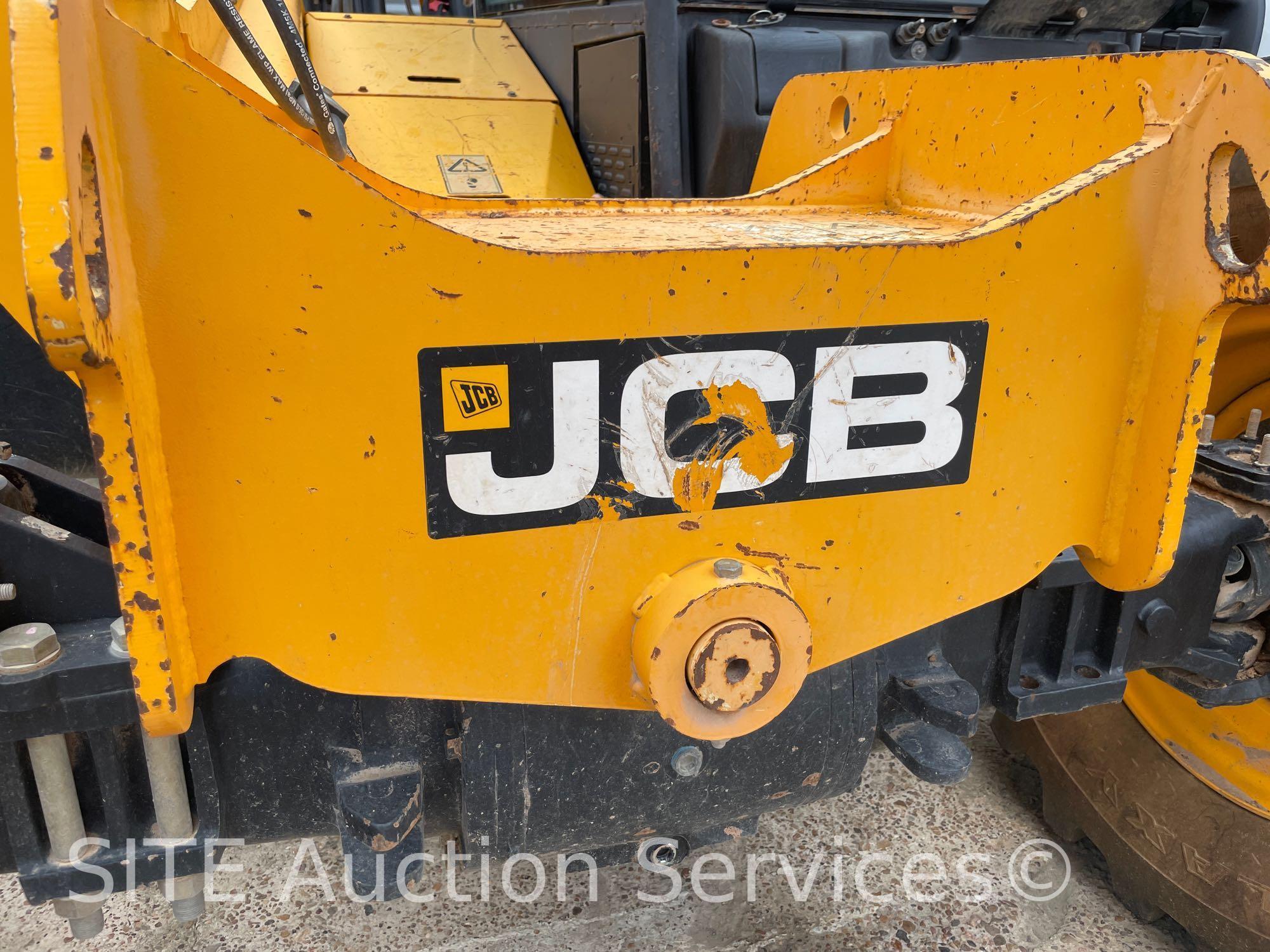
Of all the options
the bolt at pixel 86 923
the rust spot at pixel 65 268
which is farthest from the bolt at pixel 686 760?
the rust spot at pixel 65 268

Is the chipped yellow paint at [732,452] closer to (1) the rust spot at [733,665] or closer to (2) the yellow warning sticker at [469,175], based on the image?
(1) the rust spot at [733,665]

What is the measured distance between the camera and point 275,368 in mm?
832

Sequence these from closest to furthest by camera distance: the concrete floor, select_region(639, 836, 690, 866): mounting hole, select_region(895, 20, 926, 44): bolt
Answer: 1. select_region(639, 836, 690, 866): mounting hole
2. the concrete floor
3. select_region(895, 20, 926, 44): bolt

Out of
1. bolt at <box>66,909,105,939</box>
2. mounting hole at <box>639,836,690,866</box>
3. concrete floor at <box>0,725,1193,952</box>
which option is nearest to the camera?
bolt at <box>66,909,105,939</box>

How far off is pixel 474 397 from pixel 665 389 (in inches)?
7.6

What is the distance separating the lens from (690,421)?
97cm

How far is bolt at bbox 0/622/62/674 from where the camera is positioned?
0.92m

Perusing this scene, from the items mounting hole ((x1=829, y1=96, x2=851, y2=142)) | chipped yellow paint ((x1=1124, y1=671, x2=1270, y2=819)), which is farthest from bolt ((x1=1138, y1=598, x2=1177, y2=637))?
mounting hole ((x1=829, y1=96, x2=851, y2=142))

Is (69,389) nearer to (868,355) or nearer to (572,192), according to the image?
(572,192)

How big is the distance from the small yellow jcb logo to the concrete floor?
4.13ft

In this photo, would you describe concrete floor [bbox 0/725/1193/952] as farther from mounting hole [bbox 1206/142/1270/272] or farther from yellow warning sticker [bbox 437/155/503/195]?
yellow warning sticker [bbox 437/155/503/195]

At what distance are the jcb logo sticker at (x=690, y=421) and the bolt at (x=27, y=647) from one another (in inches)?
15.9

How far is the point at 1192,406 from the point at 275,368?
100 centimetres

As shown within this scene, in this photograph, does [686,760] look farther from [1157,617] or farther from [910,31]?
[910,31]
